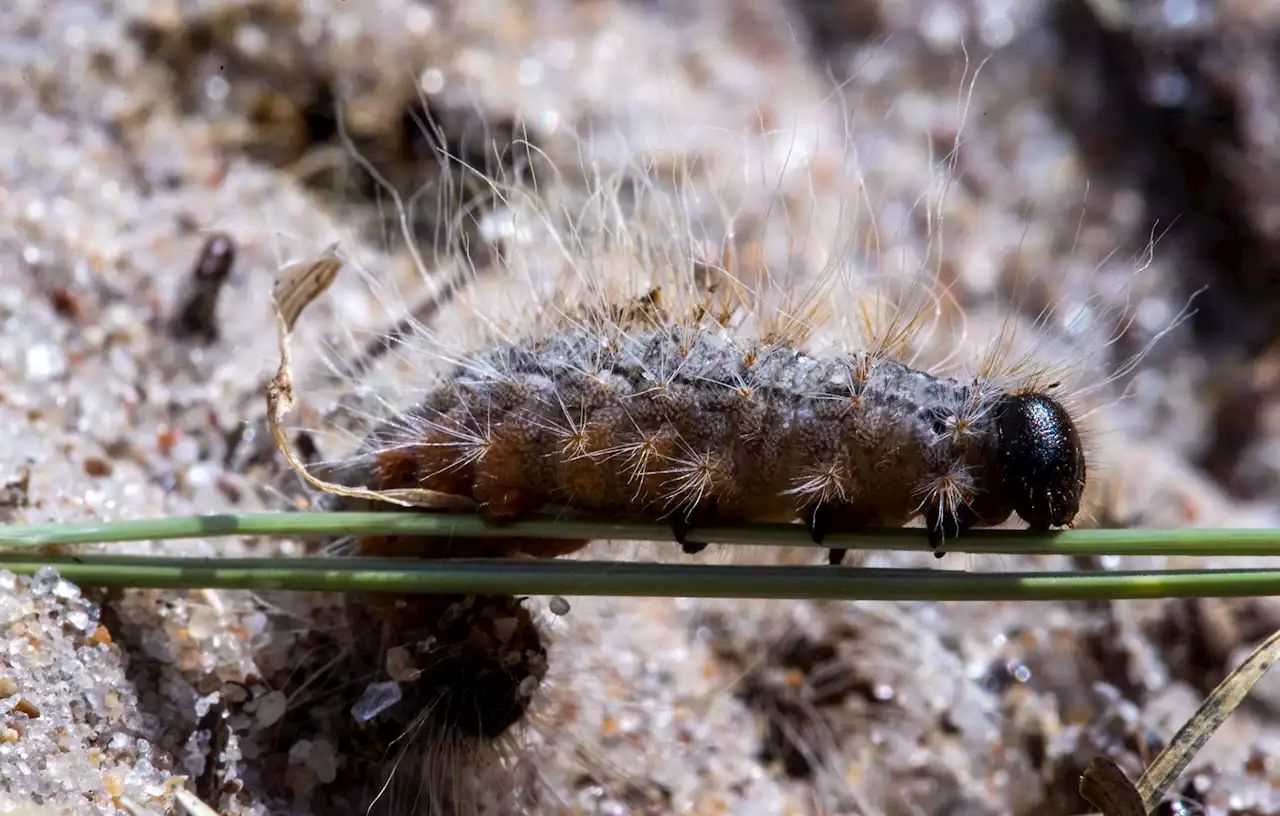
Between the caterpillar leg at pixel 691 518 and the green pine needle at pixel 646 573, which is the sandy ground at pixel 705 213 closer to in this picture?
the green pine needle at pixel 646 573

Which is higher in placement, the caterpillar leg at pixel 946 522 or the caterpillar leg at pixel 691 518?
the caterpillar leg at pixel 946 522

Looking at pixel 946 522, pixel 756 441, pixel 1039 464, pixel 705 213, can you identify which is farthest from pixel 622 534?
pixel 705 213

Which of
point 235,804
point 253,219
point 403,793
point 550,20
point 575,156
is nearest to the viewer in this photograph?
point 235,804

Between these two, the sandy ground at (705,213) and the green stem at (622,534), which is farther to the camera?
the sandy ground at (705,213)

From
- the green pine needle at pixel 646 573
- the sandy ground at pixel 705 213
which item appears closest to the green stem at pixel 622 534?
the green pine needle at pixel 646 573

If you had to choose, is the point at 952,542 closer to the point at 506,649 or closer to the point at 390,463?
the point at 506,649

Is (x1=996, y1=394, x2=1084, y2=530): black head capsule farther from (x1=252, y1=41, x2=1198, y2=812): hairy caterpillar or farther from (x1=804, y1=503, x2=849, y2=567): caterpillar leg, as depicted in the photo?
(x1=804, y1=503, x2=849, y2=567): caterpillar leg

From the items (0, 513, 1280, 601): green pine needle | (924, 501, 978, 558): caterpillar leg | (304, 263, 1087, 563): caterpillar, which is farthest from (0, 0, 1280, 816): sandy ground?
(924, 501, 978, 558): caterpillar leg

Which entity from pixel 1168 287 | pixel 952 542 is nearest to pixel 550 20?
pixel 1168 287
